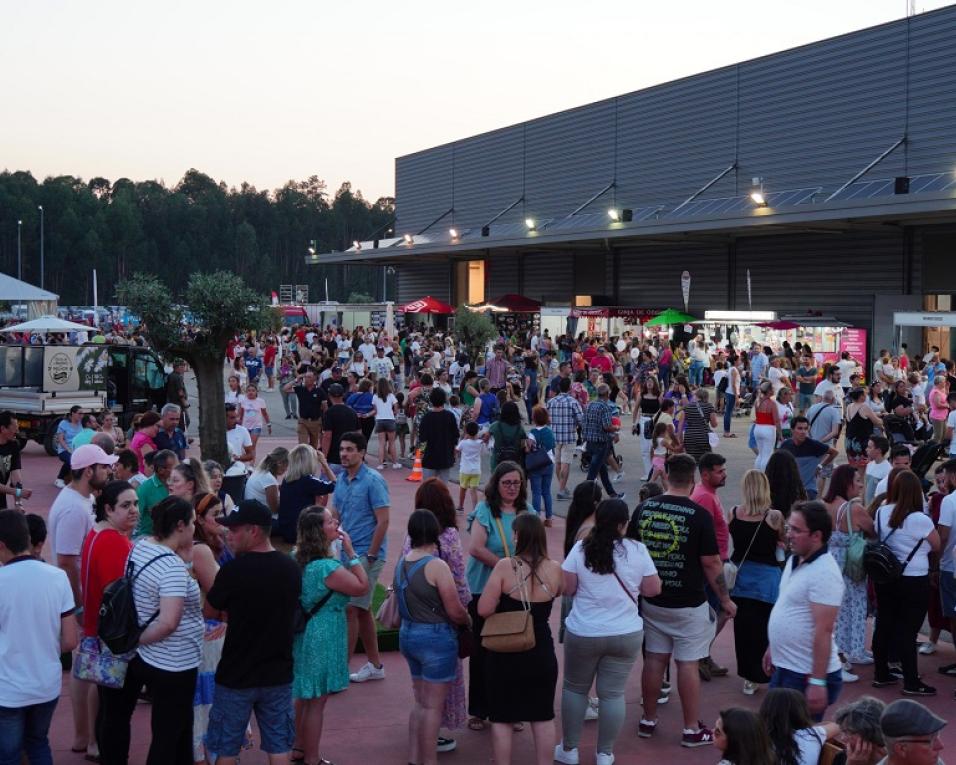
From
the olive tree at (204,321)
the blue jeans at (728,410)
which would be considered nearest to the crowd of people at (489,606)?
the olive tree at (204,321)

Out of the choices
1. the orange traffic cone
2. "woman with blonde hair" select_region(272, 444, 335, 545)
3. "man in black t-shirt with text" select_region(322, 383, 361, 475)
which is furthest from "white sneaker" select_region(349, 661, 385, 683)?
the orange traffic cone

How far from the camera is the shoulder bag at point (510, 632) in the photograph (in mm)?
5926

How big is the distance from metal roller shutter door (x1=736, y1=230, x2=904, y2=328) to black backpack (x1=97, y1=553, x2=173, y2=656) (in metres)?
31.1

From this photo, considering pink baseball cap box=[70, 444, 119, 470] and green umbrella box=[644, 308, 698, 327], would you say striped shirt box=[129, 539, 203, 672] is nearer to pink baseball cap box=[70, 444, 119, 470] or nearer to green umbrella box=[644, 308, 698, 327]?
pink baseball cap box=[70, 444, 119, 470]

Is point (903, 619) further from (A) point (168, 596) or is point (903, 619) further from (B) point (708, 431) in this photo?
(B) point (708, 431)

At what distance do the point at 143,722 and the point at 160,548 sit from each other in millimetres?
2364

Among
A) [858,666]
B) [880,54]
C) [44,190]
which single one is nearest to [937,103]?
[880,54]

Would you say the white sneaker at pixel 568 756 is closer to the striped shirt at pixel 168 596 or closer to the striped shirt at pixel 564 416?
the striped shirt at pixel 168 596

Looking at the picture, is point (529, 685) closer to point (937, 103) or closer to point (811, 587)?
point (811, 587)

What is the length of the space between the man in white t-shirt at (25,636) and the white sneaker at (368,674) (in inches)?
119

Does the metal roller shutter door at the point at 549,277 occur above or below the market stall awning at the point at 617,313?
above

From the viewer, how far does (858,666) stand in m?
8.51

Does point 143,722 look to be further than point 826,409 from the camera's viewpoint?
No

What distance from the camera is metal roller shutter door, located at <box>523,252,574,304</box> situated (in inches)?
1914
